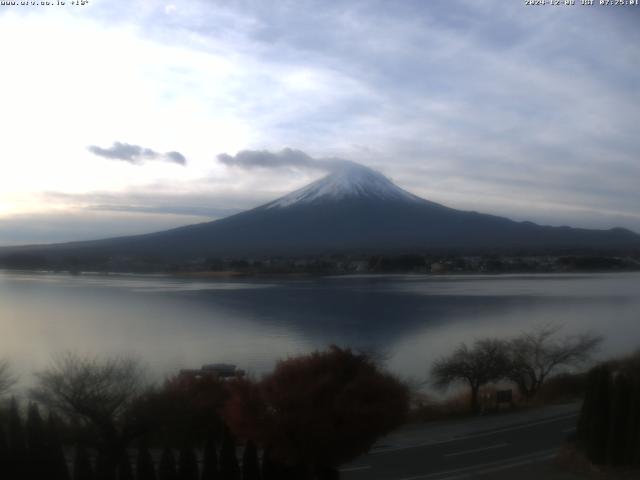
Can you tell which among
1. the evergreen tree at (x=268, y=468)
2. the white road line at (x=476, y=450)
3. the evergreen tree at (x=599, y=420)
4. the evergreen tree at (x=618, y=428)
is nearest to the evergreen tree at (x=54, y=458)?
the evergreen tree at (x=268, y=468)

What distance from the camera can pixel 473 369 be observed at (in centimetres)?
965

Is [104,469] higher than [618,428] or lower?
higher

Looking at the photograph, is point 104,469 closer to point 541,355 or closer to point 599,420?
point 599,420

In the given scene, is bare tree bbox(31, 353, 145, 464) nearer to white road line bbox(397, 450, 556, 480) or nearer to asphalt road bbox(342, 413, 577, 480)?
asphalt road bbox(342, 413, 577, 480)

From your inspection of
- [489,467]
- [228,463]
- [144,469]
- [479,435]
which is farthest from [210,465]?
[479,435]

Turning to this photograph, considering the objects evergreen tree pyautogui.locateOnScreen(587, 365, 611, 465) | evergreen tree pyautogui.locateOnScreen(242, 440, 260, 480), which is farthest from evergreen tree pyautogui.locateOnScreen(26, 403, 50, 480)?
evergreen tree pyautogui.locateOnScreen(587, 365, 611, 465)

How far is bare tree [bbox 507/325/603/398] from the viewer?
10.1 metres

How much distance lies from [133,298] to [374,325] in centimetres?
644

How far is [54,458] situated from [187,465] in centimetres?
80

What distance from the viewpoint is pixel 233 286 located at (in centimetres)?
2200

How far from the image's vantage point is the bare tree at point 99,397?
5.53m

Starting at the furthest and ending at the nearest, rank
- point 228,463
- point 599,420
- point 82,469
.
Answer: point 599,420
point 228,463
point 82,469

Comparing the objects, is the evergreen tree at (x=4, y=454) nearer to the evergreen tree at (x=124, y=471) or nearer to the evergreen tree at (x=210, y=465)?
the evergreen tree at (x=124, y=471)

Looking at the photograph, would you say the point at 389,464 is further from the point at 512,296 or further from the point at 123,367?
A: the point at 512,296
